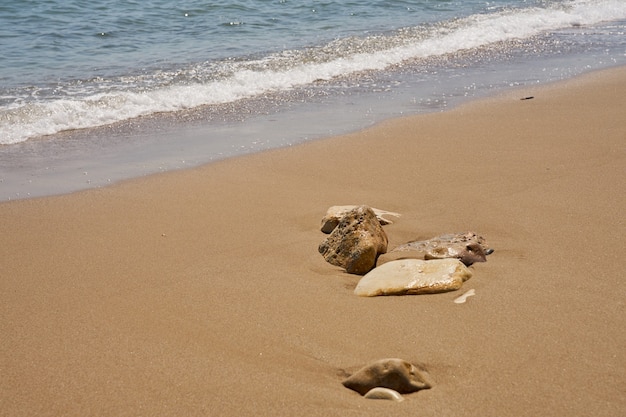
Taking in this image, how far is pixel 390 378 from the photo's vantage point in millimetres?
3000

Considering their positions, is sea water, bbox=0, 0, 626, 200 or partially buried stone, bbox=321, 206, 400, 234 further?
sea water, bbox=0, 0, 626, 200

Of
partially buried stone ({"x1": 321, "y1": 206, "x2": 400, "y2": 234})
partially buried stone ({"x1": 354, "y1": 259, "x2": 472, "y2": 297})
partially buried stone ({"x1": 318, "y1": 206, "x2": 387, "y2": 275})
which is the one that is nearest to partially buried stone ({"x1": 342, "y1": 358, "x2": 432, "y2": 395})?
partially buried stone ({"x1": 354, "y1": 259, "x2": 472, "y2": 297})

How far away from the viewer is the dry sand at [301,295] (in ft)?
9.95

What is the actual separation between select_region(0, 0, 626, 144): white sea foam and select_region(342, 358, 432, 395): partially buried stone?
5440 millimetres

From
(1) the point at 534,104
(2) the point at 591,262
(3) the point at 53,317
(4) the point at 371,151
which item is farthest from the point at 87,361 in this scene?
(1) the point at 534,104

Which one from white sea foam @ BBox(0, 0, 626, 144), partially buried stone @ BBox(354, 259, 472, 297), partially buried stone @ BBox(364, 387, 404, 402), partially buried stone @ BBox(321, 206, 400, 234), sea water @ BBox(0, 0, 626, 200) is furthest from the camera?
white sea foam @ BBox(0, 0, 626, 144)

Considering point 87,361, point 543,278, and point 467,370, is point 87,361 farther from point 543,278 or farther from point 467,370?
point 543,278

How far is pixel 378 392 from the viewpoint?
2.96 m

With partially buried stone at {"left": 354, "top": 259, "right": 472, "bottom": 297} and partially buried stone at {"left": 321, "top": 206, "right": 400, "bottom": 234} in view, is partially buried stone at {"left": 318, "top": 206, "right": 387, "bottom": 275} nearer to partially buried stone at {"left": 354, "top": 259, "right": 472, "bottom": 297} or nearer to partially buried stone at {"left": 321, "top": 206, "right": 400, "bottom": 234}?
partially buried stone at {"left": 354, "top": 259, "right": 472, "bottom": 297}

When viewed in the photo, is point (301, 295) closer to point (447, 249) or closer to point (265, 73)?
point (447, 249)

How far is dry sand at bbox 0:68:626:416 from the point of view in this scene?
3033 mm

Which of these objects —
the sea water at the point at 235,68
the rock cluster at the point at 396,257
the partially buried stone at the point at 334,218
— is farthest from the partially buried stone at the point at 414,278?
the sea water at the point at 235,68

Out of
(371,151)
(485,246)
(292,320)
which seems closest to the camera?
(292,320)

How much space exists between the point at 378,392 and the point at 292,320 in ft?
2.51
